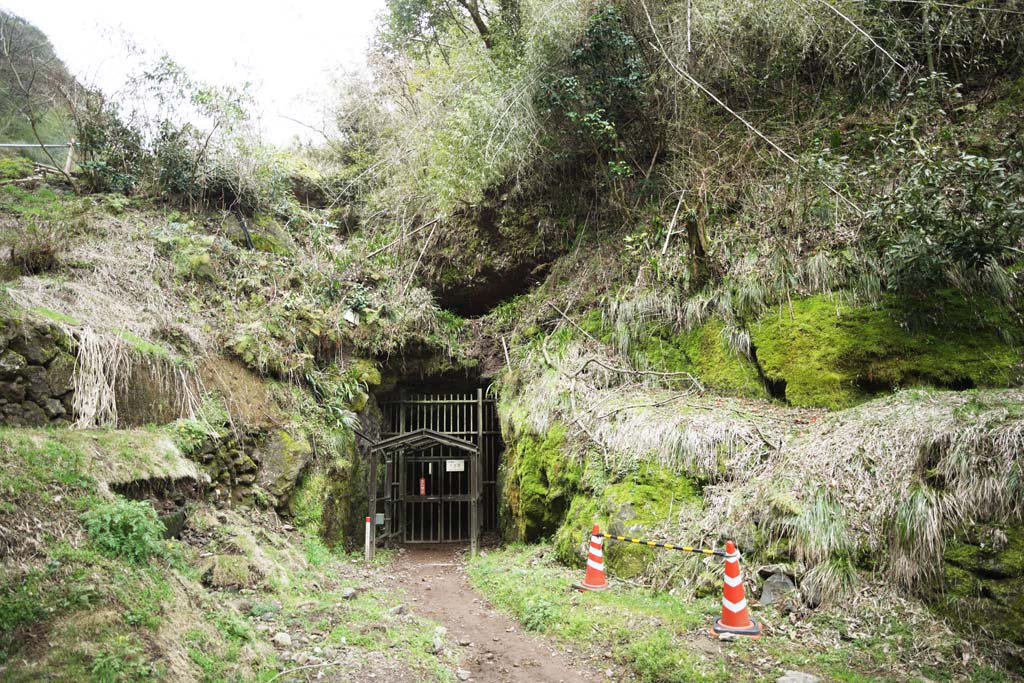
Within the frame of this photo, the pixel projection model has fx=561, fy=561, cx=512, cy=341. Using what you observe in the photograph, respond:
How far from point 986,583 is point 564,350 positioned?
630 centimetres

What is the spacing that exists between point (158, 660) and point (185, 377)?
4.30 metres

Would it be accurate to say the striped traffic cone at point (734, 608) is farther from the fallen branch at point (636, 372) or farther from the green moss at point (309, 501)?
the green moss at point (309, 501)

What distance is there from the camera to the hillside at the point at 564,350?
13.7 feet

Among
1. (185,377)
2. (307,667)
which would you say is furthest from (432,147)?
(307,667)

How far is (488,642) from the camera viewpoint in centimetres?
536

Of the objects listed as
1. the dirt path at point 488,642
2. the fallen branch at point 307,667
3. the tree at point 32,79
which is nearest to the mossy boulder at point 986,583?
the dirt path at point 488,642

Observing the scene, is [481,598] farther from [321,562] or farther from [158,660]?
[158,660]

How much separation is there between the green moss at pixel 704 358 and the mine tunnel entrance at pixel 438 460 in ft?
12.0

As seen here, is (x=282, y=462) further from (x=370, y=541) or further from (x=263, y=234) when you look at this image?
(x=263, y=234)

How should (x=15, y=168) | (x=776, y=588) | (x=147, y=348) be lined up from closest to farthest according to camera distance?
(x=776, y=588) < (x=147, y=348) < (x=15, y=168)

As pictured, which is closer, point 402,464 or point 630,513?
point 630,513

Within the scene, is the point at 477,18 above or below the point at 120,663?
above

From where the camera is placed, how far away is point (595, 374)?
28.8 feet

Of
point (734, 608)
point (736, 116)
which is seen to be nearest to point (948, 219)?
point (736, 116)
